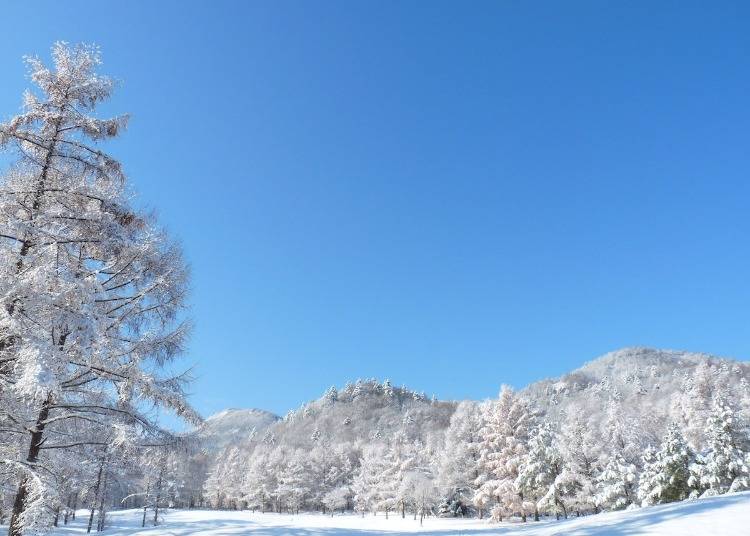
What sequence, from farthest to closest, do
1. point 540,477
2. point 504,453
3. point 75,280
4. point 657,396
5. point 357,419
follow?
point 357,419, point 657,396, point 504,453, point 540,477, point 75,280

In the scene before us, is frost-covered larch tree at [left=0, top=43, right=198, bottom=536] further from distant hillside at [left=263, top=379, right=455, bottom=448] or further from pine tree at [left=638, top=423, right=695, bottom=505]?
distant hillside at [left=263, top=379, right=455, bottom=448]

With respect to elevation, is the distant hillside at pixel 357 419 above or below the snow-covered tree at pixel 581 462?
above

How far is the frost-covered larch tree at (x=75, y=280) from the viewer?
23.6 feet

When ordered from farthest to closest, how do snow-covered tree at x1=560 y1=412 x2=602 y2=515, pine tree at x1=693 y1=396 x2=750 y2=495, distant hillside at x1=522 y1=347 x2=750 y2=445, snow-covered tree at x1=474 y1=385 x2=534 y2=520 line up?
distant hillside at x1=522 y1=347 x2=750 y2=445, snow-covered tree at x1=560 y1=412 x2=602 y2=515, snow-covered tree at x1=474 y1=385 x2=534 y2=520, pine tree at x1=693 y1=396 x2=750 y2=495

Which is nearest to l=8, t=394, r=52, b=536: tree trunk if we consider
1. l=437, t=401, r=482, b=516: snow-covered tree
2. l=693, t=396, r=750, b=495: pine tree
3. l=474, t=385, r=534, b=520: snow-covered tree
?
l=693, t=396, r=750, b=495: pine tree

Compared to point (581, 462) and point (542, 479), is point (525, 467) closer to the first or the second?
point (542, 479)

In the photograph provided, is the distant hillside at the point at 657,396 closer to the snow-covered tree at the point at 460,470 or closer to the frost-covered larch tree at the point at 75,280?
the snow-covered tree at the point at 460,470

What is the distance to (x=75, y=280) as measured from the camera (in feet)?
23.8

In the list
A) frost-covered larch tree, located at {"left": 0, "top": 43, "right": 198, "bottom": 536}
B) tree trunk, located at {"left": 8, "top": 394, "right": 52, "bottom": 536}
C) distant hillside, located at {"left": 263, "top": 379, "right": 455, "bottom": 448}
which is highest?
distant hillside, located at {"left": 263, "top": 379, "right": 455, "bottom": 448}

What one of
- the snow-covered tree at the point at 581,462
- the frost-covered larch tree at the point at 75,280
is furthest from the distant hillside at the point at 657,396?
the frost-covered larch tree at the point at 75,280

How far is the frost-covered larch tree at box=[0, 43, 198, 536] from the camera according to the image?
7180 millimetres

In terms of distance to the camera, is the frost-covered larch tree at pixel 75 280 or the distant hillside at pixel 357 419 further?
the distant hillside at pixel 357 419

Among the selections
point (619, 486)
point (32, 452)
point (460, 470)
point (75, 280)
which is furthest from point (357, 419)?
point (75, 280)

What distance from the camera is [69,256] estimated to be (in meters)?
8.50
